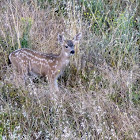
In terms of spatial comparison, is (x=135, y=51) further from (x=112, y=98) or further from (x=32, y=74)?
(x=32, y=74)

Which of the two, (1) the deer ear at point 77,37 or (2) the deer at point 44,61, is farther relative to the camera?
(1) the deer ear at point 77,37

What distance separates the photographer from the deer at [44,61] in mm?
6102

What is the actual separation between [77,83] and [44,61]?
73cm

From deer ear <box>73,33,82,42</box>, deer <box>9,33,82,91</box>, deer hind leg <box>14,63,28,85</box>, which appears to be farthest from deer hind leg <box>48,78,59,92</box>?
deer ear <box>73,33,82,42</box>

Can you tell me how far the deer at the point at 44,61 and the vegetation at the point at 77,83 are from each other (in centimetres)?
16

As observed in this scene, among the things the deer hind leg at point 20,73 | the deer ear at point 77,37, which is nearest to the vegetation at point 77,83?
the deer hind leg at point 20,73

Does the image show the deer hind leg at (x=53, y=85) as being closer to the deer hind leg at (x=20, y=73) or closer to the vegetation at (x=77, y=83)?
the vegetation at (x=77, y=83)

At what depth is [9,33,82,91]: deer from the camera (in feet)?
20.0

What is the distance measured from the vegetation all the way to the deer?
157mm

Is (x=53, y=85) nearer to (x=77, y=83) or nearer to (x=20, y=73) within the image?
(x=77, y=83)

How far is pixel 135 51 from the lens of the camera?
639cm

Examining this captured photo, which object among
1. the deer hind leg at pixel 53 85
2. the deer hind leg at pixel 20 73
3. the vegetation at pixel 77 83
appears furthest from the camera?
the deer hind leg at pixel 20 73

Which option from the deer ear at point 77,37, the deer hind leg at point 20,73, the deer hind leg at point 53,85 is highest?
the deer ear at point 77,37

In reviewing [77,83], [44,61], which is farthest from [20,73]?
[77,83]
